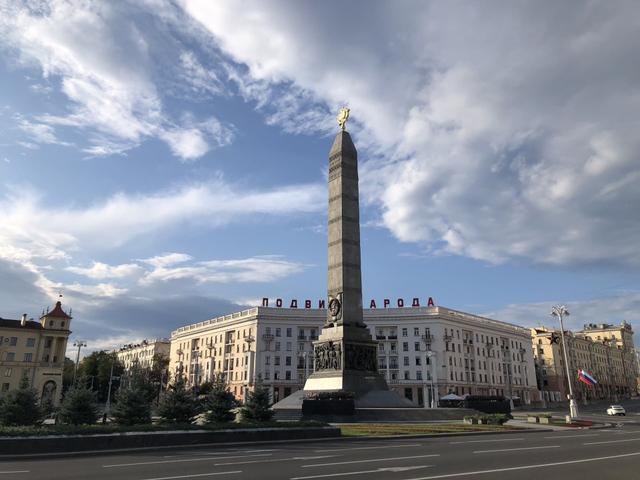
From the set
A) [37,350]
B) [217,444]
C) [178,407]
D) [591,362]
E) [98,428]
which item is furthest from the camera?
[591,362]

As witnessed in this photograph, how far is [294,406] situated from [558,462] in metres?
23.0

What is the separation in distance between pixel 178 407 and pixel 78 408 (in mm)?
3718

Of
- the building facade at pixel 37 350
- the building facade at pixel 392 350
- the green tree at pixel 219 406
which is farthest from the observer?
the building facade at pixel 392 350

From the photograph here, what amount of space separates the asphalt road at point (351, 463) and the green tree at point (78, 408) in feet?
14.3

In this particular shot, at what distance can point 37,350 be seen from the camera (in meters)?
81.9

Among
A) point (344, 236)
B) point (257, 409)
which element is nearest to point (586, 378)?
point (344, 236)

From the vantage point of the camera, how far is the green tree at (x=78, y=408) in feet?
61.8

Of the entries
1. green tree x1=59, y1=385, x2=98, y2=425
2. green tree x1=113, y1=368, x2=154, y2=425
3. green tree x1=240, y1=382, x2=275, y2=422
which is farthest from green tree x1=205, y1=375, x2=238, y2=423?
green tree x1=59, y1=385, x2=98, y2=425

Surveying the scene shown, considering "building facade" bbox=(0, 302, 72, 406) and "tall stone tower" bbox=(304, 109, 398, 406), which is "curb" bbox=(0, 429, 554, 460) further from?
"building facade" bbox=(0, 302, 72, 406)

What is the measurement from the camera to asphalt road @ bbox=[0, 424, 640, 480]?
11.2 m

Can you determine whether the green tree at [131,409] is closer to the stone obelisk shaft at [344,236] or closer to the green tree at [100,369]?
the stone obelisk shaft at [344,236]

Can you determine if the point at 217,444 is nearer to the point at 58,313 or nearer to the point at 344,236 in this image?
the point at 344,236

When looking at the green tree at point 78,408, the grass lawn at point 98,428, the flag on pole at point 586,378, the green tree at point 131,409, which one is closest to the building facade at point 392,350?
the flag on pole at point 586,378

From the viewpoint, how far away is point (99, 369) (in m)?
105
